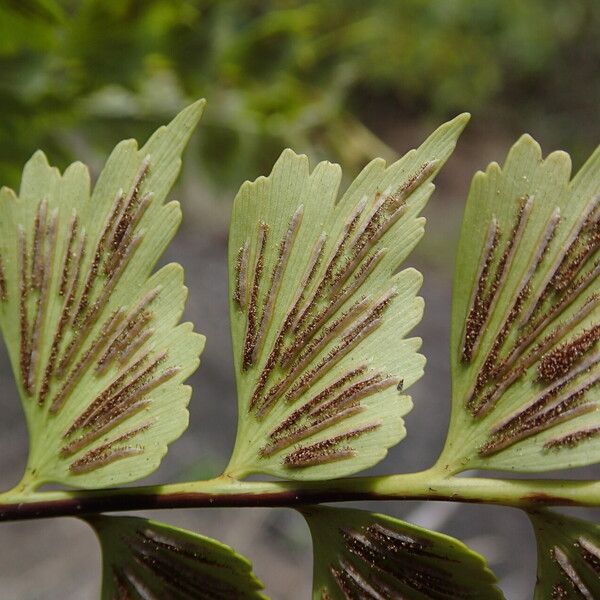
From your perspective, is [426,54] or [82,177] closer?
[82,177]

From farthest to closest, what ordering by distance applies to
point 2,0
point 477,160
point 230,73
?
point 477,160 < point 230,73 < point 2,0

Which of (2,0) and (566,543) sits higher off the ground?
(2,0)

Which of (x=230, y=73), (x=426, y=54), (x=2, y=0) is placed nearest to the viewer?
(x=2, y=0)

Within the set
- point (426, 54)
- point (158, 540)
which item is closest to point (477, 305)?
point (158, 540)

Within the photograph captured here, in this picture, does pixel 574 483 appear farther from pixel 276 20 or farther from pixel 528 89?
pixel 528 89

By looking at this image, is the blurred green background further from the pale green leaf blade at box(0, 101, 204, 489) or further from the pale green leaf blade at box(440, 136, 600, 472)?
the pale green leaf blade at box(440, 136, 600, 472)

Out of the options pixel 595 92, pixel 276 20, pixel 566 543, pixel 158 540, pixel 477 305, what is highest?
pixel 595 92

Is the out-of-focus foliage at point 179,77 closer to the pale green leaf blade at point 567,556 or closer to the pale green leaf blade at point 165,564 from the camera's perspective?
the pale green leaf blade at point 165,564
